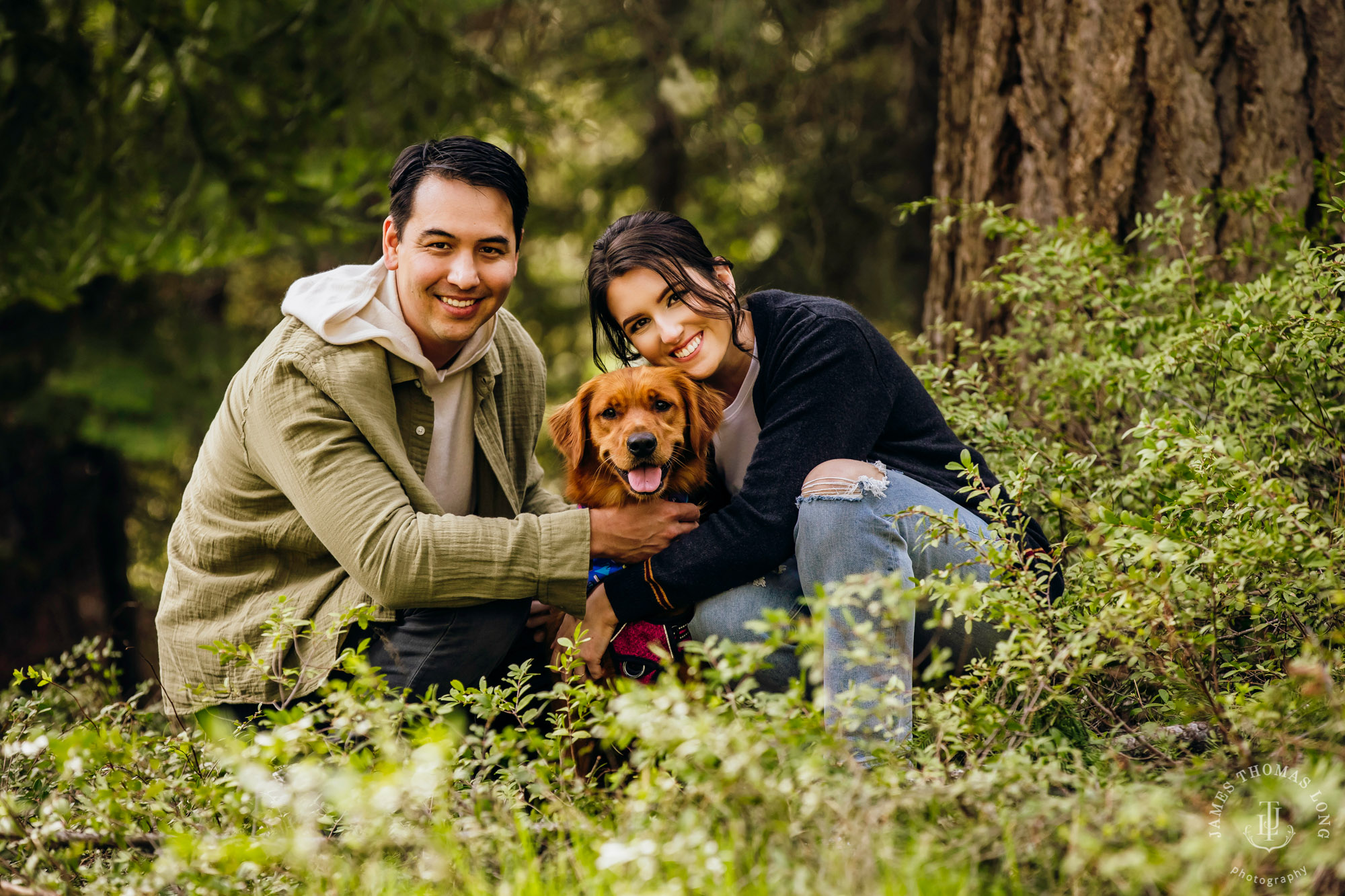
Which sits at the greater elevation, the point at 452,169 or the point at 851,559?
the point at 452,169

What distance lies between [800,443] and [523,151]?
358 centimetres

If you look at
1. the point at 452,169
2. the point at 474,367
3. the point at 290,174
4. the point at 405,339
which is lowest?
the point at 474,367

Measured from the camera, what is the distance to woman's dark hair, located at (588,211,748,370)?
2877mm

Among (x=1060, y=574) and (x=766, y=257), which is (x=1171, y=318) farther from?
(x=766, y=257)

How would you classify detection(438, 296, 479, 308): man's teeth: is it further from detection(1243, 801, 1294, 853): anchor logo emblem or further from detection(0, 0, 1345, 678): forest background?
detection(1243, 801, 1294, 853): anchor logo emblem

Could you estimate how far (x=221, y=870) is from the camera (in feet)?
5.94

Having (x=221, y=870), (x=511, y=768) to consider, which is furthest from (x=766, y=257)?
(x=221, y=870)

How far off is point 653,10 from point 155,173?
3235mm

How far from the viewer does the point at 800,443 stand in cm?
273

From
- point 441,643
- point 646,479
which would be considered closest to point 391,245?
point 646,479

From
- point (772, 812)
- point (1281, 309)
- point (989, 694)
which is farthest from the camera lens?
point (1281, 309)

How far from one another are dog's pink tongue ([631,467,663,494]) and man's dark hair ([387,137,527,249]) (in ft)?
2.98

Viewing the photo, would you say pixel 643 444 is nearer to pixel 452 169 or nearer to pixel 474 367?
pixel 474 367

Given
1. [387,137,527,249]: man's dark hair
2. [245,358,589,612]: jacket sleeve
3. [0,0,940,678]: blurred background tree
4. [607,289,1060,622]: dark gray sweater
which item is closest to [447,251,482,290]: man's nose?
[387,137,527,249]: man's dark hair
